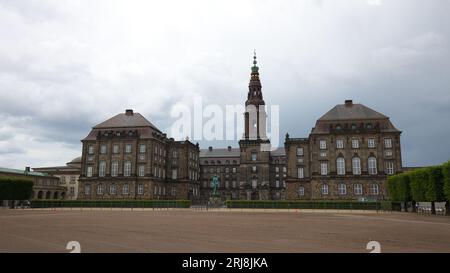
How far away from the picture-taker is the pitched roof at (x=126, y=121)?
78.7m

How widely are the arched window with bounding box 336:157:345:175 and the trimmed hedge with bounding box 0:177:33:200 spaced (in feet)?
192

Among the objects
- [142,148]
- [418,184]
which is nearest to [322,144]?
[418,184]

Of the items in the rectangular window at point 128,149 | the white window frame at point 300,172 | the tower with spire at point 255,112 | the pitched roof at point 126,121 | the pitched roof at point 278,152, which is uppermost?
the tower with spire at point 255,112

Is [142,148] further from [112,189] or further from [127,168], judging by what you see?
[112,189]

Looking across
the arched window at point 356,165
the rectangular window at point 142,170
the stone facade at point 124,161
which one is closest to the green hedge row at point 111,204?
the stone facade at point 124,161

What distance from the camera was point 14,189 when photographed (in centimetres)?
6322

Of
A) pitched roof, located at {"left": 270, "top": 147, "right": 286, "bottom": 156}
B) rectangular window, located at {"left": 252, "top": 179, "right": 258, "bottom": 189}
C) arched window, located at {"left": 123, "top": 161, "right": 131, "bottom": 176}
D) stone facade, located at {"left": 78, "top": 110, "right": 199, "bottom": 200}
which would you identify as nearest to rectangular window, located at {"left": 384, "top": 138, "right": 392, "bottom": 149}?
rectangular window, located at {"left": 252, "top": 179, "right": 258, "bottom": 189}

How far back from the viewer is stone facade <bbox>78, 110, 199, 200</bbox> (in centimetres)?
7475

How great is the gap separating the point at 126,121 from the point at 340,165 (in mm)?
46986

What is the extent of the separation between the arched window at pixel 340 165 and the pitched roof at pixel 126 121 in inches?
1578

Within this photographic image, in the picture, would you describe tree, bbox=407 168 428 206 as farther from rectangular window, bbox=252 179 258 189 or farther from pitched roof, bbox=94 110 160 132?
rectangular window, bbox=252 179 258 189

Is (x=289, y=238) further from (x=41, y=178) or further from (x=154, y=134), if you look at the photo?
(x=41, y=178)

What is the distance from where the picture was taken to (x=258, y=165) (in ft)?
330

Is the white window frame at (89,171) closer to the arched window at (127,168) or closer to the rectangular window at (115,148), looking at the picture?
the rectangular window at (115,148)
